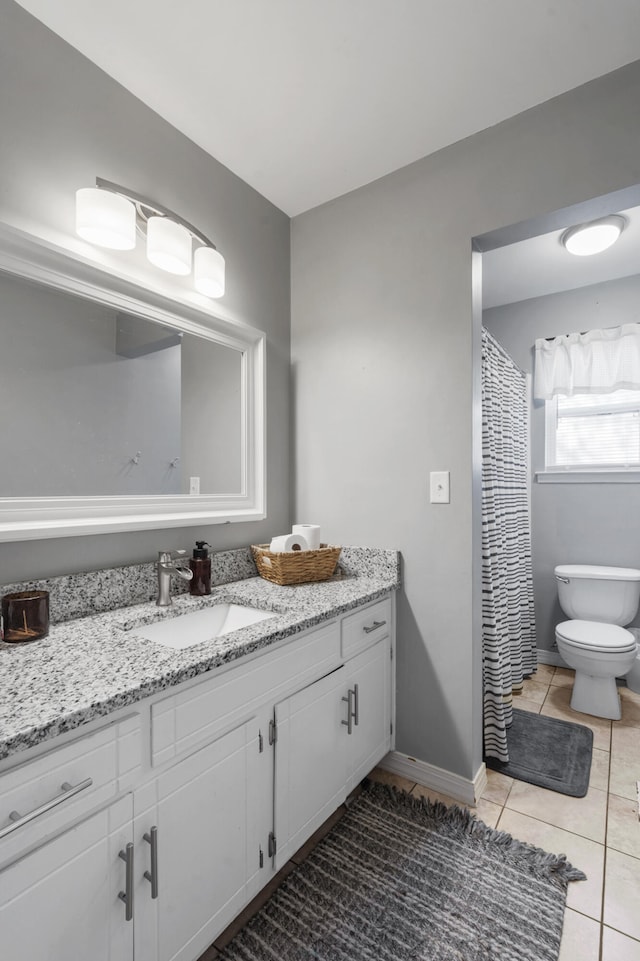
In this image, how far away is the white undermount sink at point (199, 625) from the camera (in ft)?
4.47

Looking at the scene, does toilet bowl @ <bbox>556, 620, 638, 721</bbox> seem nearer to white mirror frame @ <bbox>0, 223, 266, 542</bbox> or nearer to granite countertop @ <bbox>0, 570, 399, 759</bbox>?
granite countertop @ <bbox>0, 570, 399, 759</bbox>

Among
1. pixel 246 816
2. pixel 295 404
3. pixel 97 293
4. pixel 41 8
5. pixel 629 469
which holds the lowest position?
pixel 246 816

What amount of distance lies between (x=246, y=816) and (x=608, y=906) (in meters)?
1.06

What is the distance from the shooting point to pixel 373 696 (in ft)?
5.59

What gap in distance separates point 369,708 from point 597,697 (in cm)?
145

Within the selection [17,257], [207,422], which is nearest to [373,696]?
[207,422]

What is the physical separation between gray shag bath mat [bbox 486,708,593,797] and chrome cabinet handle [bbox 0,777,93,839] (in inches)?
69.1

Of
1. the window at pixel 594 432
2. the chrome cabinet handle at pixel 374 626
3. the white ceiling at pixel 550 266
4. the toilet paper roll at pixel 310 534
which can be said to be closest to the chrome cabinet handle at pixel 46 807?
the chrome cabinet handle at pixel 374 626

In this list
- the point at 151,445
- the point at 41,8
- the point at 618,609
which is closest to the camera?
the point at 41,8

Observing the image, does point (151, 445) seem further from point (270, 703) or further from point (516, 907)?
point (516, 907)

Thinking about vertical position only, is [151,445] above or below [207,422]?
below

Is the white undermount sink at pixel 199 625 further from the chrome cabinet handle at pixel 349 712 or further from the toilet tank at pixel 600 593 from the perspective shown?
the toilet tank at pixel 600 593

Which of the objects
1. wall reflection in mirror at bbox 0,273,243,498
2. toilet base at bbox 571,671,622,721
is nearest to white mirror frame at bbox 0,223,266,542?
wall reflection in mirror at bbox 0,273,243,498

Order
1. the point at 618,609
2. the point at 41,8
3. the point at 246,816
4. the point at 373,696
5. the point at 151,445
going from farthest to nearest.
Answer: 1. the point at 618,609
2. the point at 373,696
3. the point at 151,445
4. the point at 41,8
5. the point at 246,816
